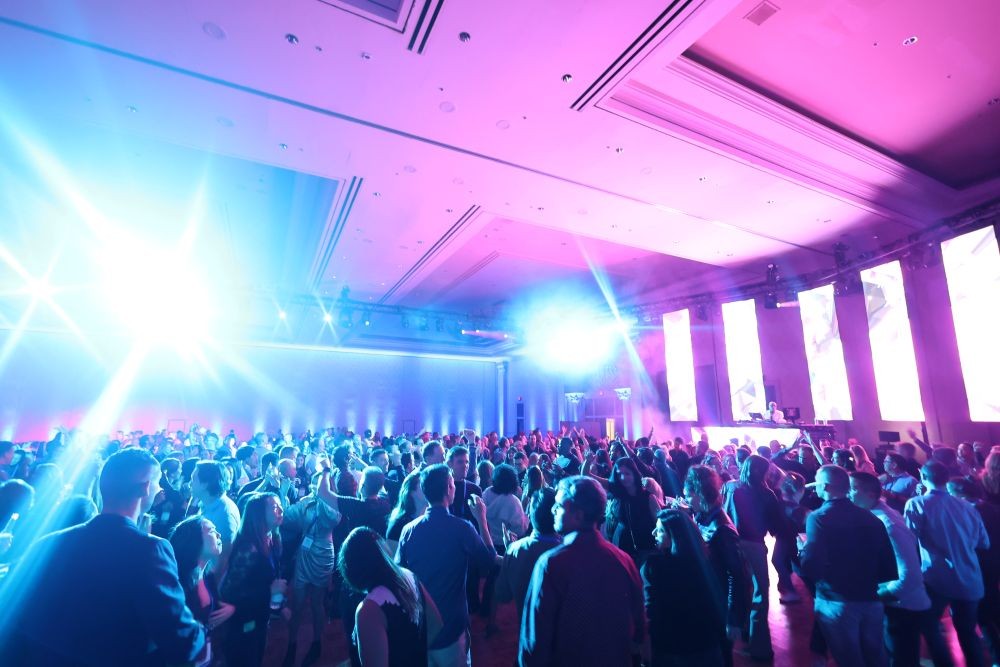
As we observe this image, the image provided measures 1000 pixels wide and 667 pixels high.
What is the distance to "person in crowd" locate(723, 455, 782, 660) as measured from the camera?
342cm

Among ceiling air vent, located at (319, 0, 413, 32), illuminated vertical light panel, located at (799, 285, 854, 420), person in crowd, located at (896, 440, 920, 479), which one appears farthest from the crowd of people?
illuminated vertical light panel, located at (799, 285, 854, 420)

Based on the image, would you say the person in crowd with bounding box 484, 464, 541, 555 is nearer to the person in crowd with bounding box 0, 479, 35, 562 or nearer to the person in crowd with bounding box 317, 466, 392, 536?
the person in crowd with bounding box 317, 466, 392, 536

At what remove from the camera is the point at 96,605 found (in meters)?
1.59

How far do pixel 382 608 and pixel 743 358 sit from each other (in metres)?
11.0

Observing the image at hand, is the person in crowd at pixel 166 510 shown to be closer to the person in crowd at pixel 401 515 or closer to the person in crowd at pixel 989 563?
the person in crowd at pixel 401 515

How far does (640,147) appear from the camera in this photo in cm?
521

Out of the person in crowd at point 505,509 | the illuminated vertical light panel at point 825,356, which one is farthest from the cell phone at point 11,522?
the illuminated vertical light panel at point 825,356

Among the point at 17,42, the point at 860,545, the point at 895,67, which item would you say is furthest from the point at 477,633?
the point at 895,67

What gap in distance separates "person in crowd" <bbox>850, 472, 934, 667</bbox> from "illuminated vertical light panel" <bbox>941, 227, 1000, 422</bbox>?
19.5 feet

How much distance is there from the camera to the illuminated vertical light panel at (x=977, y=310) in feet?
21.2

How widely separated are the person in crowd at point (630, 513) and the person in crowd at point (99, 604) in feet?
8.96

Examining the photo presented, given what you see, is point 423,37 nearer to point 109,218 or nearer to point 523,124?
point 523,124

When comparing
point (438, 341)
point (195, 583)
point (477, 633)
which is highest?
point (438, 341)

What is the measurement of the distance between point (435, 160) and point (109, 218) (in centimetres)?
641
